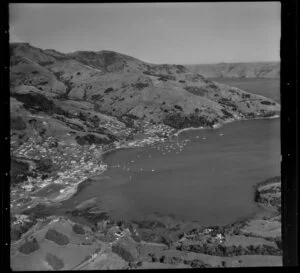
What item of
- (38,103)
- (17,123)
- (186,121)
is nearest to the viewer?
(17,123)

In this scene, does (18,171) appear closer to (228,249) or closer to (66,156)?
(66,156)

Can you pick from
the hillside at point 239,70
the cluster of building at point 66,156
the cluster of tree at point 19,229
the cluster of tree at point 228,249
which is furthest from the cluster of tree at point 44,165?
the hillside at point 239,70

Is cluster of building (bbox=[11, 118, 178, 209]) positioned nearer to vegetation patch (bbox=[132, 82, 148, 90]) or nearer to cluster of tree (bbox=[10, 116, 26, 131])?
cluster of tree (bbox=[10, 116, 26, 131])

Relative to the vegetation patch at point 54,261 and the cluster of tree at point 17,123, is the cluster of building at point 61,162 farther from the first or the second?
the vegetation patch at point 54,261

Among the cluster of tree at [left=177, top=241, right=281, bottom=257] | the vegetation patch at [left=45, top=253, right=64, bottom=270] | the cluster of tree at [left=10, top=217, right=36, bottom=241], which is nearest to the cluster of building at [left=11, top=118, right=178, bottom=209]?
the cluster of tree at [left=10, top=217, right=36, bottom=241]

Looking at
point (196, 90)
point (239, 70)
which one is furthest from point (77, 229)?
point (239, 70)
